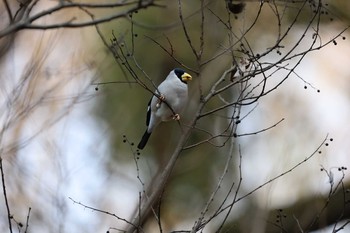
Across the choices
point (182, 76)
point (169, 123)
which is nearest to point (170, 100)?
point (182, 76)

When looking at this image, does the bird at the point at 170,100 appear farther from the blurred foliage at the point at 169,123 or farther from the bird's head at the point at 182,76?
the blurred foliage at the point at 169,123

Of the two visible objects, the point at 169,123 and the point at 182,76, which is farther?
the point at 169,123

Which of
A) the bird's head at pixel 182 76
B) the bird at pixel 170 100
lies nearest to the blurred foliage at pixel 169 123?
the bird's head at pixel 182 76

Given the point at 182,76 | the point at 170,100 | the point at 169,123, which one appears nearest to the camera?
the point at 170,100

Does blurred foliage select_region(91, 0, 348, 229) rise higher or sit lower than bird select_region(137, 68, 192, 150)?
higher

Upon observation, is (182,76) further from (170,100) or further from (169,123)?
(169,123)

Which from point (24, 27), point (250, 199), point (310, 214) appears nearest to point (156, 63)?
point (250, 199)

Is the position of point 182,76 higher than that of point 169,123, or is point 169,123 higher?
point 169,123

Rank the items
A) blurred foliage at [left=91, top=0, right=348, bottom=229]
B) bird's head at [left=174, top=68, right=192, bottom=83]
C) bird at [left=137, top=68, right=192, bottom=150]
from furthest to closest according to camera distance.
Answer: blurred foliage at [left=91, top=0, right=348, bottom=229]
bird's head at [left=174, top=68, right=192, bottom=83]
bird at [left=137, top=68, right=192, bottom=150]

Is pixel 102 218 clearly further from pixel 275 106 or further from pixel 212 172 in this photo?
pixel 275 106

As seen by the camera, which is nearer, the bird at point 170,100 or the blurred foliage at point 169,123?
the bird at point 170,100

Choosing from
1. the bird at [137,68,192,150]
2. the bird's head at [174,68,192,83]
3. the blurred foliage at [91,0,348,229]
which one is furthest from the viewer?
the blurred foliage at [91,0,348,229]

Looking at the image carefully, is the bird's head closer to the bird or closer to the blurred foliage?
the bird

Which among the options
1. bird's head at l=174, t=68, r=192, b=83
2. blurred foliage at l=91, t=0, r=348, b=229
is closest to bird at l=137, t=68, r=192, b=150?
bird's head at l=174, t=68, r=192, b=83
